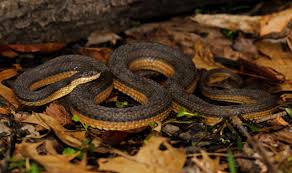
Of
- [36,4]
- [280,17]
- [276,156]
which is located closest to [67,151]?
[276,156]

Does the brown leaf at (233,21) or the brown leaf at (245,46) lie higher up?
the brown leaf at (233,21)

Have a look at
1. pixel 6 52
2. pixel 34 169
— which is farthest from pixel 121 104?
pixel 34 169

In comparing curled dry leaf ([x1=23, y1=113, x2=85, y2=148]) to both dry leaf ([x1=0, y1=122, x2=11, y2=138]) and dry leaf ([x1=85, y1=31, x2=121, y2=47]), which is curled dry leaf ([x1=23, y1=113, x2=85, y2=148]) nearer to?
dry leaf ([x1=0, y1=122, x2=11, y2=138])

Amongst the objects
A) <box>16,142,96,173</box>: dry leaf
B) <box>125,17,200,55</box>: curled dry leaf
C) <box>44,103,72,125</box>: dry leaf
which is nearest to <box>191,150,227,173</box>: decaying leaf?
<box>16,142,96,173</box>: dry leaf

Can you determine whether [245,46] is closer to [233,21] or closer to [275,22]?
[233,21]

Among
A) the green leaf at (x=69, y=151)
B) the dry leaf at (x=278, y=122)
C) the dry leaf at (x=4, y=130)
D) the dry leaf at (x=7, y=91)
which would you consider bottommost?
the dry leaf at (x=4, y=130)

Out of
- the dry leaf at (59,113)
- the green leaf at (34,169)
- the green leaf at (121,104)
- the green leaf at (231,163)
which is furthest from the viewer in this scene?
the green leaf at (121,104)

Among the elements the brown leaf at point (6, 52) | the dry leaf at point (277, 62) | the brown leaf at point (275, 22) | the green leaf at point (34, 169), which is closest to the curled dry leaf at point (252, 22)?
the brown leaf at point (275, 22)

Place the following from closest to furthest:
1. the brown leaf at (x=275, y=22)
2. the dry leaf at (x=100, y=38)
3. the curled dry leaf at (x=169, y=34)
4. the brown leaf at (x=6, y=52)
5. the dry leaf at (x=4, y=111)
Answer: the dry leaf at (x=4, y=111) → the brown leaf at (x=6, y=52) → the brown leaf at (x=275, y=22) → the dry leaf at (x=100, y=38) → the curled dry leaf at (x=169, y=34)

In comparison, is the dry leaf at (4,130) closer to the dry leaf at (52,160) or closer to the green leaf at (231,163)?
the dry leaf at (52,160)
